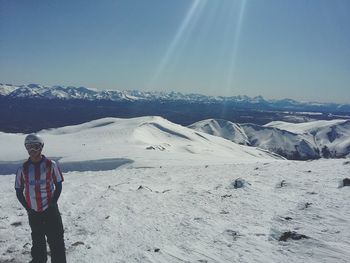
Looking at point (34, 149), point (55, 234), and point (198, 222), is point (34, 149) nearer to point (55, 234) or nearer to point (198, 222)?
point (55, 234)

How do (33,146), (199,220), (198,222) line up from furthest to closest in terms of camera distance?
(199,220) < (198,222) < (33,146)

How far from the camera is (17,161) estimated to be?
135 feet

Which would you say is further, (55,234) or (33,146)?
(55,234)

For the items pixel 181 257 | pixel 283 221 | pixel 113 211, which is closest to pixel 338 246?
pixel 283 221

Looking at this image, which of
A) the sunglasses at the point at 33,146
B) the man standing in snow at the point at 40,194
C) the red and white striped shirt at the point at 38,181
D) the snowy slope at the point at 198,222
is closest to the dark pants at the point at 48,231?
the man standing in snow at the point at 40,194

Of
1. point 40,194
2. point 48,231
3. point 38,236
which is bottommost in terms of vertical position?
point 38,236

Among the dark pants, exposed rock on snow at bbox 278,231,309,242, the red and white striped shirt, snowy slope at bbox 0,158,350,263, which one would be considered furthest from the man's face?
exposed rock on snow at bbox 278,231,309,242

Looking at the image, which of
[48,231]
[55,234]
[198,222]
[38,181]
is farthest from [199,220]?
[38,181]

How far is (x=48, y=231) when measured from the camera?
6801 mm

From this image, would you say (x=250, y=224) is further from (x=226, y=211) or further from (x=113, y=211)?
(x=113, y=211)

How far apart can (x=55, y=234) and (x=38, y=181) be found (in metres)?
1.20

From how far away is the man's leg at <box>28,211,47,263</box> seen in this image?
6.74 metres

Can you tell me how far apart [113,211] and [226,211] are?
407 cm

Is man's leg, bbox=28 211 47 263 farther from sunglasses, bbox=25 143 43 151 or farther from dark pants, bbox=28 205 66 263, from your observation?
sunglasses, bbox=25 143 43 151
